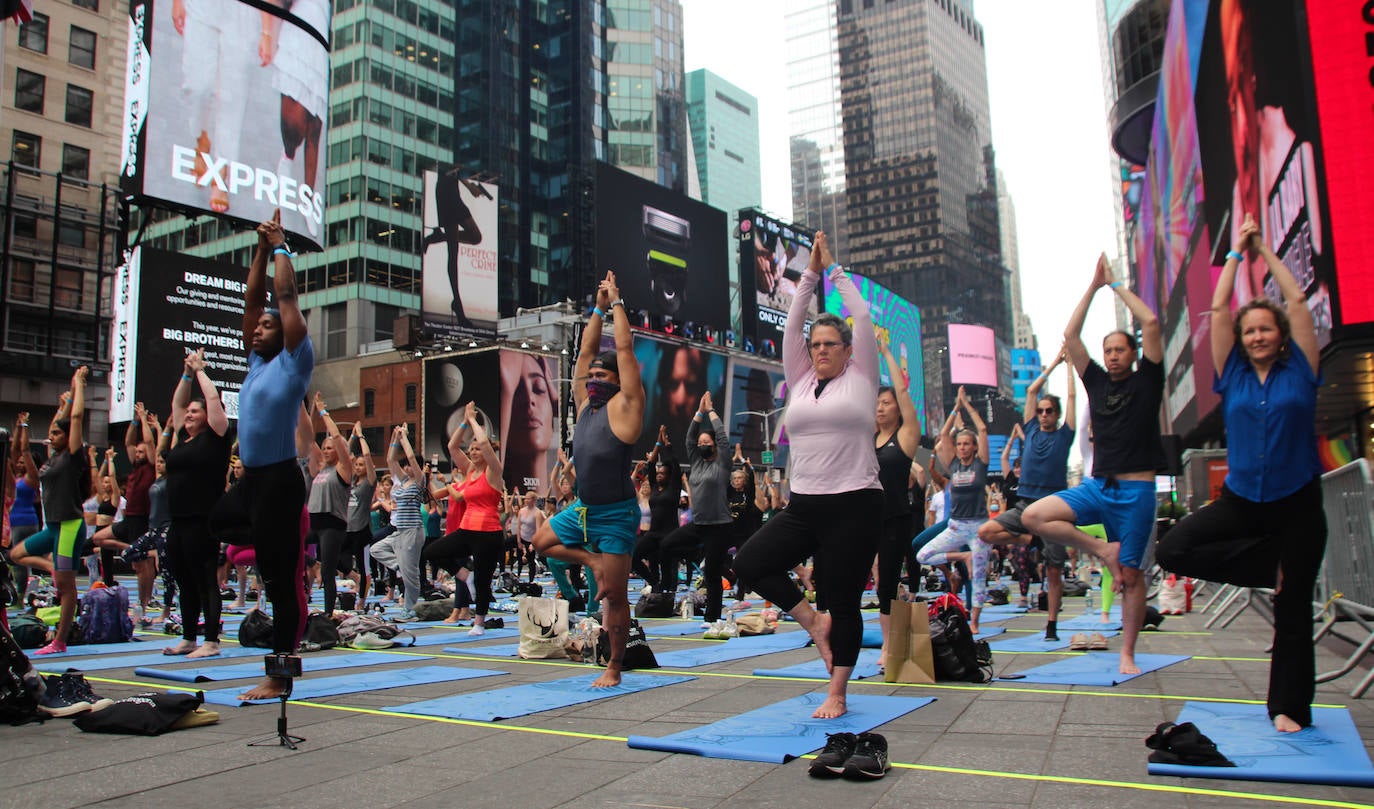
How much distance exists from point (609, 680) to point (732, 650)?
7.33ft

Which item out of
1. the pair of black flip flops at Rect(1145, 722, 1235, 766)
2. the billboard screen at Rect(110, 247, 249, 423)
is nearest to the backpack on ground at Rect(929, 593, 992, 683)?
the pair of black flip flops at Rect(1145, 722, 1235, 766)

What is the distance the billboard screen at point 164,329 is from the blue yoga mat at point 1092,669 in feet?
104

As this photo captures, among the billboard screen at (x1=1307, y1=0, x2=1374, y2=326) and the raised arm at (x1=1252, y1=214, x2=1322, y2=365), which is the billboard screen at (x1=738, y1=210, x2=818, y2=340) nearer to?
A: the billboard screen at (x1=1307, y1=0, x2=1374, y2=326)

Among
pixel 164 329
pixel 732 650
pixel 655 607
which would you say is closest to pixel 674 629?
pixel 655 607

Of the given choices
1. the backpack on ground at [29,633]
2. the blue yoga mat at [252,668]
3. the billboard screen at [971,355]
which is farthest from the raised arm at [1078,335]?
the billboard screen at [971,355]

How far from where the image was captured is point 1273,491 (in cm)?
424

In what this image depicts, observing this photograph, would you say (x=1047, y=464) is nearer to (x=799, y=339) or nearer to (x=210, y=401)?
(x=799, y=339)

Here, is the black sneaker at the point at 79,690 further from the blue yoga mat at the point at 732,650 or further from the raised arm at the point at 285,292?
the blue yoga mat at the point at 732,650

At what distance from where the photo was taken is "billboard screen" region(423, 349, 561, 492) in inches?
1946

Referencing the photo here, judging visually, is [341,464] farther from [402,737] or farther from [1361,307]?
[1361,307]

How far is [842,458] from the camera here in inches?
190

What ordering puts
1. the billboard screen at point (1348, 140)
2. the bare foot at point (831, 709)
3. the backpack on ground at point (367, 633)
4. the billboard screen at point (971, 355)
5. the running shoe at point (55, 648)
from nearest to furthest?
the bare foot at point (831, 709) → the running shoe at point (55, 648) → the backpack on ground at point (367, 633) → the billboard screen at point (1348, 140) → the billboard screen at point (971, 355)

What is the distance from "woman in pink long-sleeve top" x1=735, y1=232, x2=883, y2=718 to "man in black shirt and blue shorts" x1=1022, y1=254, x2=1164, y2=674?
5.99 ft

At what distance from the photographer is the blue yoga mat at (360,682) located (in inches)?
214
